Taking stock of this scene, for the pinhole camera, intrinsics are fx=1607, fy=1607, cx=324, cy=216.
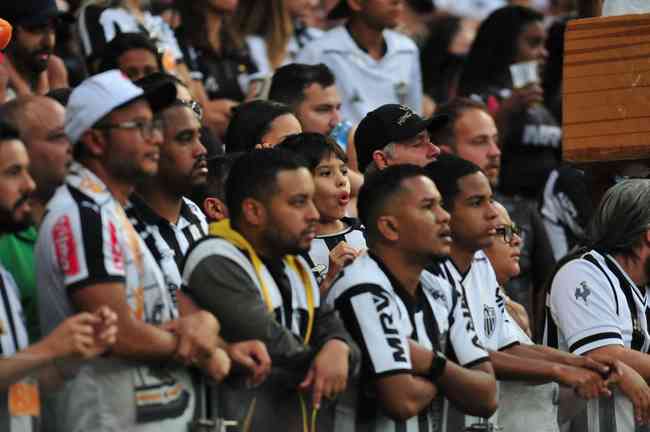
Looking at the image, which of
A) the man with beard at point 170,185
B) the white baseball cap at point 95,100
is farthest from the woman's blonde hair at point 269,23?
the white baseball cap at point 95,100

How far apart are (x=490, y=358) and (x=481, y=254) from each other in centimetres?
84

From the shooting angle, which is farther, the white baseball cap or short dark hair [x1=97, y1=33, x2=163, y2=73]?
short dark hair [x1=97, y1=33, x2=163, y2=73]

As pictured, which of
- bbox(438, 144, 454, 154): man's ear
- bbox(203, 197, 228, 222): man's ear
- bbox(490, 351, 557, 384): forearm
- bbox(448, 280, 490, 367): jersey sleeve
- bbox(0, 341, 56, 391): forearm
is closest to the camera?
bbox(0, 341, 56, 391): forearm

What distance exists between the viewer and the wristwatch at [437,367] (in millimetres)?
5711

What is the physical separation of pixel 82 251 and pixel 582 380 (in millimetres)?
2418

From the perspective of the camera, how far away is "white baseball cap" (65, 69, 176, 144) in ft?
17.6

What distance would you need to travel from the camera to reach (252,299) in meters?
5.34

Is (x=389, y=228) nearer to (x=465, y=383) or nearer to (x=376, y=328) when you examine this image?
(x=376, y=328)

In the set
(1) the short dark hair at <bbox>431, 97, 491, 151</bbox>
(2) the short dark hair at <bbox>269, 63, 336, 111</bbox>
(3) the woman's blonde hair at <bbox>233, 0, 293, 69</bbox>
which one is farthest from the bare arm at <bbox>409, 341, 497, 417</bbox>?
(3) the woman's blonde hair at <bbox>233, 0, 293, 69</bbox>

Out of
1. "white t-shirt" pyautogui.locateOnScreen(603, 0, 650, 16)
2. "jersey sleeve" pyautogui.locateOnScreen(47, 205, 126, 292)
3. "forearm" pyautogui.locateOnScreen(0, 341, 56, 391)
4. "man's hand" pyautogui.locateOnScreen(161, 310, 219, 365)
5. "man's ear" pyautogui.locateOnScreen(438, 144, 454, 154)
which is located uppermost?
"white t-shirt" pyautogui.locateOnScreen(603, 0, 650, 16)

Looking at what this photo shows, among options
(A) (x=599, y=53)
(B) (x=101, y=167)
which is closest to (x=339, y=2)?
(A) (x=599, y=53)

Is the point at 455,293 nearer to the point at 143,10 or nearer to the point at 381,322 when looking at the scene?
the point at 381,322

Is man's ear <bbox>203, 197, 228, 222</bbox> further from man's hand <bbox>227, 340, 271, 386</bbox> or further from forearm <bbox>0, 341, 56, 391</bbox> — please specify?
forearm <bbox>0, 341, 56, 391</bbox>

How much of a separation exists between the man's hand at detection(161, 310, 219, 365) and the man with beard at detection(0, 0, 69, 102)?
308 cm
